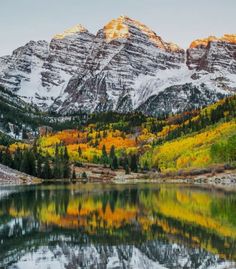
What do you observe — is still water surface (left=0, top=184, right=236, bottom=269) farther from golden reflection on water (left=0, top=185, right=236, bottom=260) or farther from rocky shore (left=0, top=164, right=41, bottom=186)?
rocky shore (left=0, top=164, right=41, bottom=186)

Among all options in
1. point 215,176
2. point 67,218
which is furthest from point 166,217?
point 215,176

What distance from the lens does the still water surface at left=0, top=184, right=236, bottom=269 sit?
35156mm

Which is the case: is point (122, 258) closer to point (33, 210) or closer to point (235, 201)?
point (33, 210)

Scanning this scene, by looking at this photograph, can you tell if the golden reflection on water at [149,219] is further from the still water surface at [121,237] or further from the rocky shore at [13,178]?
the rocky shore at [13,178]

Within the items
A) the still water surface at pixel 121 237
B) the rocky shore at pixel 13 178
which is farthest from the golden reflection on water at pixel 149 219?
the rocky shore at pixel 13 178

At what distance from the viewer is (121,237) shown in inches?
1753

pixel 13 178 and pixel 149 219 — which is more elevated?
pixel 13 178

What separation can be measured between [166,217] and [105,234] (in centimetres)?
1293

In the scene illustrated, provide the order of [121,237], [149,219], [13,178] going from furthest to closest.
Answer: [13,178] < [149,219] < [121,237]

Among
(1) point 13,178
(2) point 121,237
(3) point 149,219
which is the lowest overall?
(2) point 121,237

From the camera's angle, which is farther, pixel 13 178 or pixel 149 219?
pixel 13 178

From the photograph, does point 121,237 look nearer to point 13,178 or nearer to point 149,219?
point 149,219

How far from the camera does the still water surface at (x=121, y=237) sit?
115ft

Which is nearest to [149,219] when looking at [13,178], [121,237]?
[121,237]
